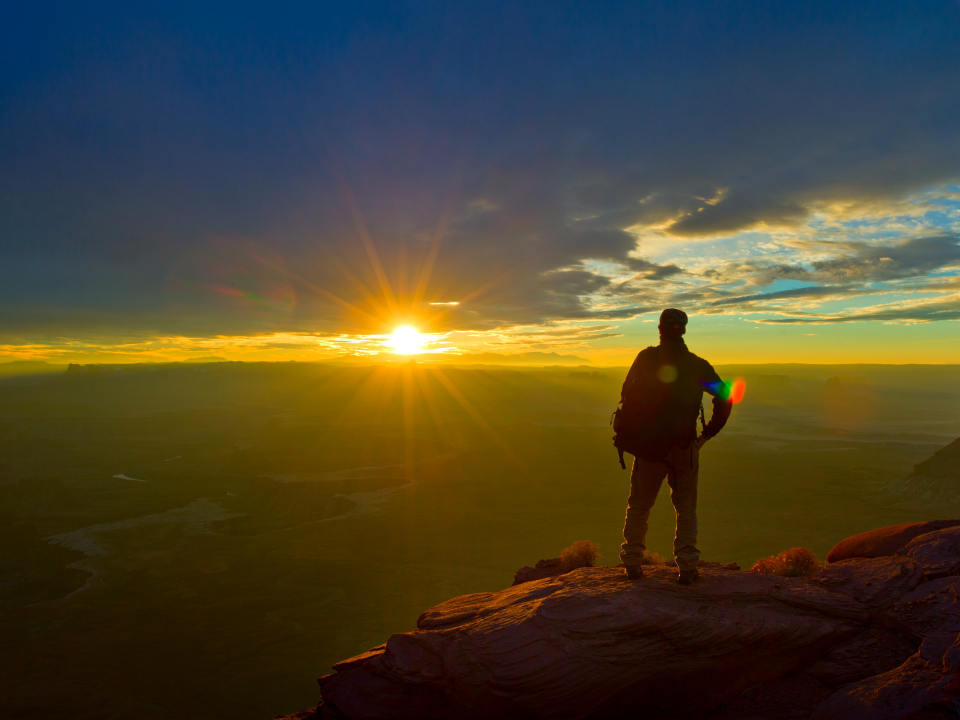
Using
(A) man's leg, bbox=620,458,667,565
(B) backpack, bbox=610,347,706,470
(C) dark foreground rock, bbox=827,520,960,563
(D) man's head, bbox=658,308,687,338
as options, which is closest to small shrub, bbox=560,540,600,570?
(A) man's leg, bbox=620,458,667,565

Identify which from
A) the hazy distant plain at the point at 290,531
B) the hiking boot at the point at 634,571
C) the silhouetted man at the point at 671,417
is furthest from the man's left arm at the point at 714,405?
the hazy distant plain at the point at 290,531

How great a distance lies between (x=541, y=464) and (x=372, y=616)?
5661 centimetres

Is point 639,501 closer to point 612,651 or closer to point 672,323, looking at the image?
point 612,651

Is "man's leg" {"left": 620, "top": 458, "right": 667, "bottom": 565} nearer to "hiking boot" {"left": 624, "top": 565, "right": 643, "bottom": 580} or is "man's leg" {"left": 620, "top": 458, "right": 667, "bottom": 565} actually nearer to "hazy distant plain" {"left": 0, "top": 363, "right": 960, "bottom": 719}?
"hiking boot" {"left": 624, "top": 565, "right": 643, "bottom": 580}

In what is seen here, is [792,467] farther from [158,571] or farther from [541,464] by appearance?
[158,571]

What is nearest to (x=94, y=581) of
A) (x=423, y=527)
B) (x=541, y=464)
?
(x=423, y=527)

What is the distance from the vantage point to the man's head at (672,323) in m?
4.79

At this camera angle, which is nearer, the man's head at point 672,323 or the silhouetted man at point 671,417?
the silhouetted man at point 671,417

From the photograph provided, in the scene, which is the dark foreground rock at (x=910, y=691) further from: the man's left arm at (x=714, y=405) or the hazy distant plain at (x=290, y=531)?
the hazy distant plain at (x=290, y=531)

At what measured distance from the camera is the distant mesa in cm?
4888

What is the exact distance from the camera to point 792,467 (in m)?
71.2

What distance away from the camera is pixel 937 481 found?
165ft

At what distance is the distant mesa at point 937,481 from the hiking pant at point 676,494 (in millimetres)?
63189

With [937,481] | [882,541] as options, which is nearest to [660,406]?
[882,541]
